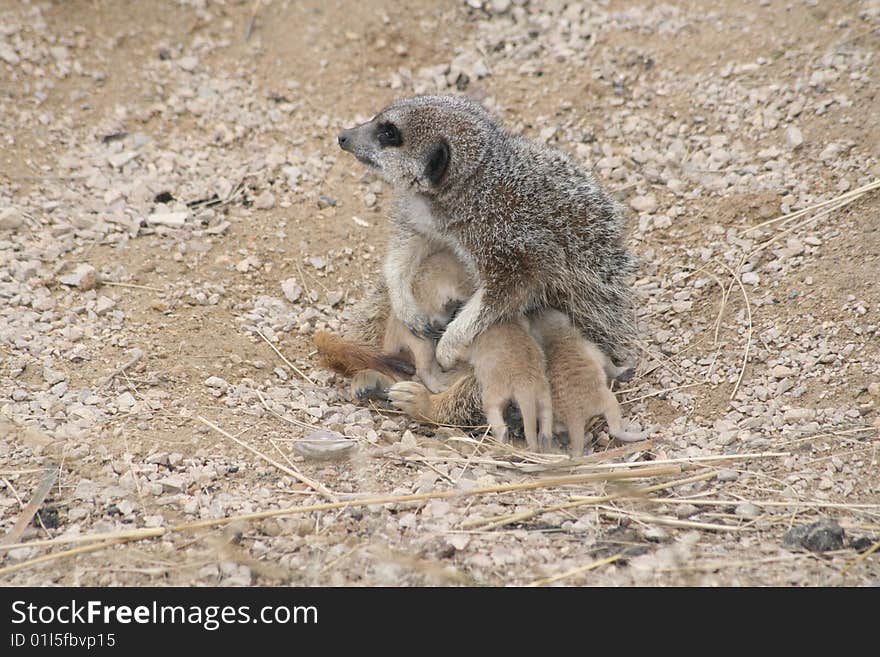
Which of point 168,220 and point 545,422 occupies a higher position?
point 168,220

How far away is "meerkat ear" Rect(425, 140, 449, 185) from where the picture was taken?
3797 mm

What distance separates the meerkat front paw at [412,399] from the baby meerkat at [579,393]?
528 millimetres

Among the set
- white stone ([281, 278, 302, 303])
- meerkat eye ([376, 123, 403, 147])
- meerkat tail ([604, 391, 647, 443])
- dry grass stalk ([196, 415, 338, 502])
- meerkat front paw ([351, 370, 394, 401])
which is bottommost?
dry grass stalk ([196, 415, 338, 502])

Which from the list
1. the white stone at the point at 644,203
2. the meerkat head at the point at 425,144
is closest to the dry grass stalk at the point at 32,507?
the meerkat head at the point at 425,144

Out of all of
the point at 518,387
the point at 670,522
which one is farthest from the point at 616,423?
the point at 670,522

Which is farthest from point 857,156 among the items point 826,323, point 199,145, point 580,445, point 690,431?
point 199,145

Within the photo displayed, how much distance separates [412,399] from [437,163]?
1009 mm

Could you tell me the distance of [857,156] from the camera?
4.33 m

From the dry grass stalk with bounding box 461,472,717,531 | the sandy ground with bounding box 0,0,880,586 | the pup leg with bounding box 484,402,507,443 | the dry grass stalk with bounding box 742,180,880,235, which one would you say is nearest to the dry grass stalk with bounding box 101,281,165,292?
the sandy ground with bounding box 0,0,880,586

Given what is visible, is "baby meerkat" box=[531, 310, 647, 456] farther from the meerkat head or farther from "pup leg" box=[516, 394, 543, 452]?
the meerkat head

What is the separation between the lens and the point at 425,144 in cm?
382

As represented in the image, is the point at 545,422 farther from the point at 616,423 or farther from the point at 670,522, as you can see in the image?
the point at 670,522

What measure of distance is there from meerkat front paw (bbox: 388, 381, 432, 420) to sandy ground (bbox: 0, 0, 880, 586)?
4.3 inches

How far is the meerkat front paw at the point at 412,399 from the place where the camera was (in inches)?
147
